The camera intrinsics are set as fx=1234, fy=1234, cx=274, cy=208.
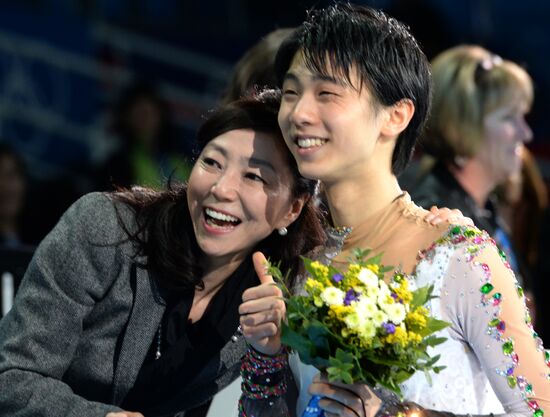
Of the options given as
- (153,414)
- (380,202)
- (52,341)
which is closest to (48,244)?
(52,341)

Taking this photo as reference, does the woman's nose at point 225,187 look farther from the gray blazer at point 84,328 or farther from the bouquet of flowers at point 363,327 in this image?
the bouquet of flowers at point 363,327

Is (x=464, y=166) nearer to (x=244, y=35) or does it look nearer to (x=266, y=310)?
(x=266, y=310)

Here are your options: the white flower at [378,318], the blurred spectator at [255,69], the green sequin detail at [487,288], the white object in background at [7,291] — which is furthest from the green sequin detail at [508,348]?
the white object in background at [7,291]

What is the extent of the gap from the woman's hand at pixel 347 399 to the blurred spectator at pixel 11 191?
383 cm

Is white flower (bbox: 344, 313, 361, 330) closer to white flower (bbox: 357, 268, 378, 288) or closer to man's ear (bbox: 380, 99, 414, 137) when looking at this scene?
white flower (bbox: 357, 268, 378, 288)

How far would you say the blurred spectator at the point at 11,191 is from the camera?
6609 mm

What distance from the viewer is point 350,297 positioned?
2873mm

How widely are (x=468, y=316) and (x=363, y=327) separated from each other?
383 millimetres

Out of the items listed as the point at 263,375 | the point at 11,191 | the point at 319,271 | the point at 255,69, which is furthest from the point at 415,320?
the point at 11,191

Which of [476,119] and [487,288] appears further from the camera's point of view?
[476,119]

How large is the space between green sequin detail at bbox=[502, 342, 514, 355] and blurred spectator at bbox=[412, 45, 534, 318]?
2183 millimetres

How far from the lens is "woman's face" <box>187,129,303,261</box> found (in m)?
3.54

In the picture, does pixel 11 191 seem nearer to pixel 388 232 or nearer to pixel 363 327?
pixel 388 232

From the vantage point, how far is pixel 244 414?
11.0ft
